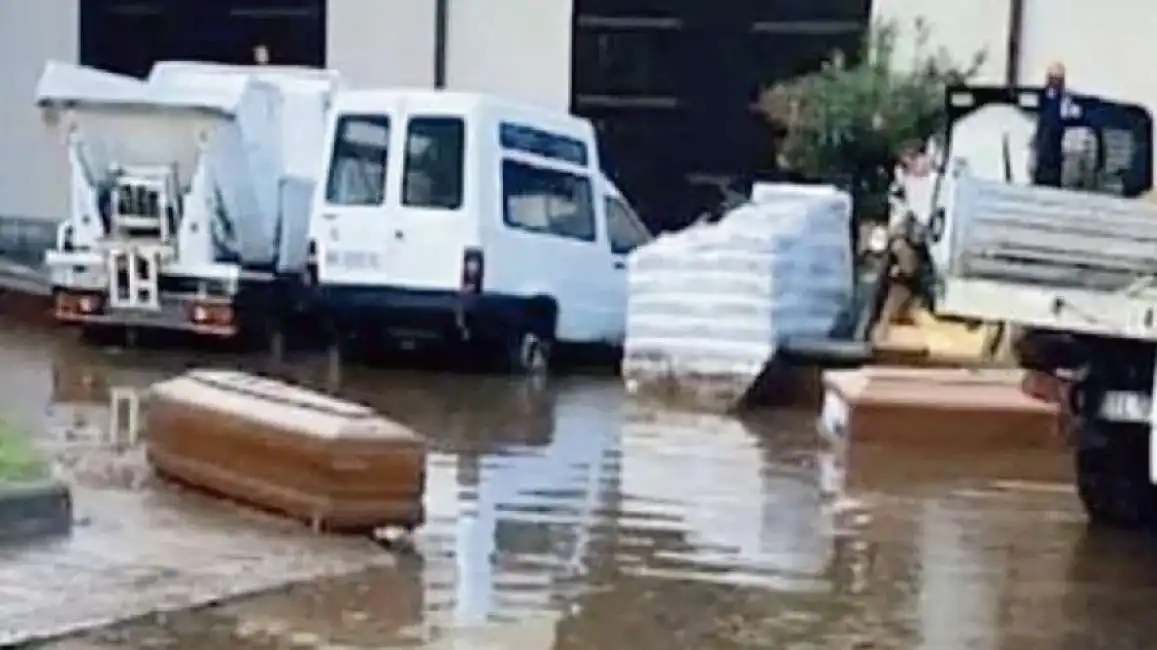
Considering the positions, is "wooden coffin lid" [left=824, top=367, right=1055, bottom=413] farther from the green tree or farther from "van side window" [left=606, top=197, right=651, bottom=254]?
the green tree

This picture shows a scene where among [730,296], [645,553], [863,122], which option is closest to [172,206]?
[730,296]

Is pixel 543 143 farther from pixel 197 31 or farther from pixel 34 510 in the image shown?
pixel 34 510

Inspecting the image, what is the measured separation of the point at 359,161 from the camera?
21.2 m

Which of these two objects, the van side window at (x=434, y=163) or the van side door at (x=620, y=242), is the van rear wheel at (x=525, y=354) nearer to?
the van side door at (x=620, y=242)

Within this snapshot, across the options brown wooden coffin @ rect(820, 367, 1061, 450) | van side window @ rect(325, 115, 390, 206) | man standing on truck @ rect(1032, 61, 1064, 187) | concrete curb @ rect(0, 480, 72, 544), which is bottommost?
brown wooden coffin @ rect(820, 367, 1061, 450)

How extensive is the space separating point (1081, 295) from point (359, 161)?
32.7 feet

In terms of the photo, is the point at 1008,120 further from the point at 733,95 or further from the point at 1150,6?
the point at 733,95

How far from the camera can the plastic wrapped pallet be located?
1930cm

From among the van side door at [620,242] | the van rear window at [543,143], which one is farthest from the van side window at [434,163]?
the van side door at [620,242]

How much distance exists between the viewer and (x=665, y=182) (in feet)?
88.3

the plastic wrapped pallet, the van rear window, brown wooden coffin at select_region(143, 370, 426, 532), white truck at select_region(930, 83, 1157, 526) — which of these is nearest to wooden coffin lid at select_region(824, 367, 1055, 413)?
the plastic wrapped pallet

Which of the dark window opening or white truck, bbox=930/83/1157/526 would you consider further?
the dark window opening

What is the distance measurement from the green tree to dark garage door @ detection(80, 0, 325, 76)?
6739 mm

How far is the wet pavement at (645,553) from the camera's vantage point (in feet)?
32.1
